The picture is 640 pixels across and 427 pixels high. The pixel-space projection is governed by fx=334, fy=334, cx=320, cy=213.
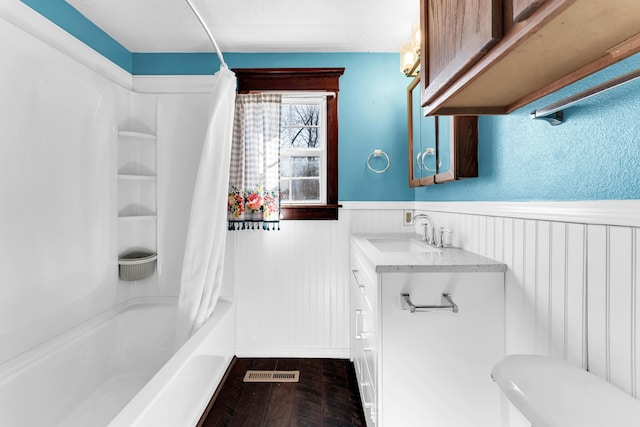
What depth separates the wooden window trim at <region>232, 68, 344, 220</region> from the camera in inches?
102

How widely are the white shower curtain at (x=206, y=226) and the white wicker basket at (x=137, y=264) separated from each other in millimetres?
624

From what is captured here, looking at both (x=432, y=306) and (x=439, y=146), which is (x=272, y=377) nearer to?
(x=432, y=306)

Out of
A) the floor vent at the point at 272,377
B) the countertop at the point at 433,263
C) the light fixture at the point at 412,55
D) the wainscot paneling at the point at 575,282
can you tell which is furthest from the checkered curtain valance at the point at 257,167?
the wainscot paneling at the point at 575,282

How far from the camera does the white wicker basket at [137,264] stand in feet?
7.98

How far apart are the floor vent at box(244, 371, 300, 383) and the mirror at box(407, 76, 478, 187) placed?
159 centimetres

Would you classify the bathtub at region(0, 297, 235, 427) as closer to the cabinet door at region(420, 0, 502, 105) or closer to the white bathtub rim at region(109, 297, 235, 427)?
the white bathtub rim at region(109, 297, 235, 427)

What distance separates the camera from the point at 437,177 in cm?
190

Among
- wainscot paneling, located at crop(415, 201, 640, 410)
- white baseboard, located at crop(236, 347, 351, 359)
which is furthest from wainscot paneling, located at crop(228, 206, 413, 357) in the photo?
wainscot paneling, located at crop(415, 201, 640, 410)

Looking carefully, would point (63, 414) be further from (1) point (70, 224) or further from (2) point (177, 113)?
(2) point (177, 113)

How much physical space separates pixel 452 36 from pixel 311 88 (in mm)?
1749

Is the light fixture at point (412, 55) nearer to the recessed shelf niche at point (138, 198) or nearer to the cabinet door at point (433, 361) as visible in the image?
→ the cabinet door at point (433, 361)

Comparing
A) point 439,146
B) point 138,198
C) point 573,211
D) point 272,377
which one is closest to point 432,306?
point 573,211

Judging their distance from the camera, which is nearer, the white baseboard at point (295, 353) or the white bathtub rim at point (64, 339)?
the white bathtub rim at point (64, 339)

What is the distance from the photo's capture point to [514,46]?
711mm
